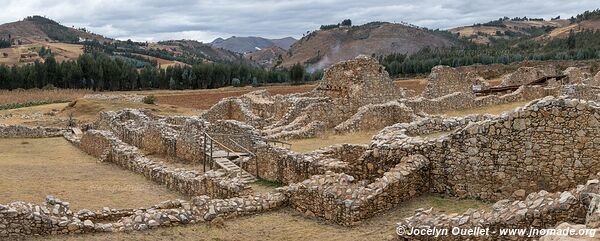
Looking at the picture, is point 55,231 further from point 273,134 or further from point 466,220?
point 273,134

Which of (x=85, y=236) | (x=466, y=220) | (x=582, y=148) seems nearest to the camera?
(x=466, y=220)

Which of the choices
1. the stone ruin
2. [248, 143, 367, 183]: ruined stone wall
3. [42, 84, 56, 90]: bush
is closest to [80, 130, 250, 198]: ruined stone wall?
the stone ruin

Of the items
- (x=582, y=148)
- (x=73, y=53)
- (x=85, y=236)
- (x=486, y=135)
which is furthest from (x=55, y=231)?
(x=73, y=53)

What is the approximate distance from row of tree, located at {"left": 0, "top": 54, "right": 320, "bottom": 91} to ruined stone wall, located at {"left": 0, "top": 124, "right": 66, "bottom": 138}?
54914mm

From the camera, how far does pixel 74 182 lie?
2094 cm

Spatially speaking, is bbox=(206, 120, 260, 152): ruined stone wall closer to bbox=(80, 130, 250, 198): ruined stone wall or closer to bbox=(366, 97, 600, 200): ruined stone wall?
bbox=(80, 130, 250, 198): ruined stone wall

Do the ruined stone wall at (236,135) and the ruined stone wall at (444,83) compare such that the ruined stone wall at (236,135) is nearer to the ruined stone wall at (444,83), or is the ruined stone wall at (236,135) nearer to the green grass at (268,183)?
the green grass at (268,183)

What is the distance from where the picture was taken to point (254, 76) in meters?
107

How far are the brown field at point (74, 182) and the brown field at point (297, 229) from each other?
198 inches

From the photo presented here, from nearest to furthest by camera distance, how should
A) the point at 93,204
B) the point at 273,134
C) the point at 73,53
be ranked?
the point at 93,204 < the point at 273,134 < the point at 73,53

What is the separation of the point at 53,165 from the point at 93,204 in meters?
9.73

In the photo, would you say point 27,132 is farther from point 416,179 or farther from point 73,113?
point 416,179

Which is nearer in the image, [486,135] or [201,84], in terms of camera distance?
[486,135]

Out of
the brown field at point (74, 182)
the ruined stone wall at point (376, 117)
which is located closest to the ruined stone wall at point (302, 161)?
the brown field at point (74, 182)
